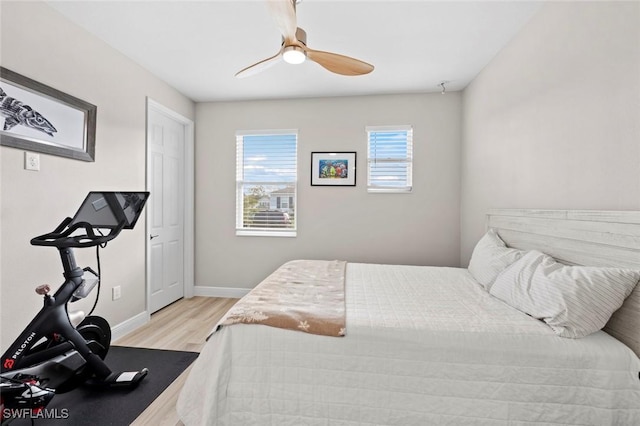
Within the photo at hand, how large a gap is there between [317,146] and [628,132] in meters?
2.84

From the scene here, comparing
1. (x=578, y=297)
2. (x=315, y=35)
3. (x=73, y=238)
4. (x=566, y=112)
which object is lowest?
(x=578, y=297)

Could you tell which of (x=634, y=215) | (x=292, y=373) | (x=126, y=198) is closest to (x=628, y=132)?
(x=634, y=215)

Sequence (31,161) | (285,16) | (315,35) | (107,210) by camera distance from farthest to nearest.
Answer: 1. (315,35)
2. (31,161)
3. (107,210)
4. (285,16)

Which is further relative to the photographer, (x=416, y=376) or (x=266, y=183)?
(x=266, y=183)

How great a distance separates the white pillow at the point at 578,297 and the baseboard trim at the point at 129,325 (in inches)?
129

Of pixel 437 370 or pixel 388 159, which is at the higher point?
pixel 388 159

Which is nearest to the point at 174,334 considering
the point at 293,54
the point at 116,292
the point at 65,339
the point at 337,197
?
the point at 116,292

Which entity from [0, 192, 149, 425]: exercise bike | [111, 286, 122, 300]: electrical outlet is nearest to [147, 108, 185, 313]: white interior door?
[111, 286, 122, 300]: electrical outlet

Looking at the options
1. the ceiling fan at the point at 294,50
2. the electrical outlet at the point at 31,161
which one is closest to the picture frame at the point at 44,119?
the electrical outlet at the point at 31,161

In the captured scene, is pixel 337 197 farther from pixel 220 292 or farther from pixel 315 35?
pixel 220 292

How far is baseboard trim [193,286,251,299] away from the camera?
3.91 m

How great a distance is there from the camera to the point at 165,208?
3.48 meters

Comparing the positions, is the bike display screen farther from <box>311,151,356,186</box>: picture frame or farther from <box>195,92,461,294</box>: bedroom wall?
<box>311,151,356,186</box>: picture frame

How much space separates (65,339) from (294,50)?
2264 mm
